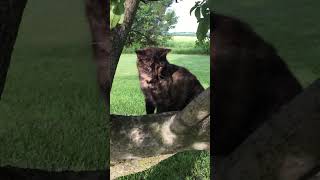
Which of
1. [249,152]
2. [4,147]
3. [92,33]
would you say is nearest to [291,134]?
[249,152]

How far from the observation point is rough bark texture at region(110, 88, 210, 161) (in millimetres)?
2521

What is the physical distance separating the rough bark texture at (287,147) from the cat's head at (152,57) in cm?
334

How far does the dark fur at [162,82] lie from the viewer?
406 centimetres

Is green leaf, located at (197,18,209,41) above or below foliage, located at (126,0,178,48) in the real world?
above

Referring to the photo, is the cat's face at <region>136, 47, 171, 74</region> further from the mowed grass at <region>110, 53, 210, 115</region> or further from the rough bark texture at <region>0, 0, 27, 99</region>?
the rough bark texture at <region>0, 0, 27, 99</region>

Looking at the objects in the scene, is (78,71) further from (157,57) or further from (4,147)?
(157,57)

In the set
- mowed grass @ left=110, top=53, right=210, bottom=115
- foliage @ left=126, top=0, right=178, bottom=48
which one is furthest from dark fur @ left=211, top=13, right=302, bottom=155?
mowed grass @ left=110, top=53, right=210, bottom=115

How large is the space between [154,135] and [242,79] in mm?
869

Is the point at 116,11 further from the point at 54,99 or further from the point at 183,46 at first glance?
the point at 183,46

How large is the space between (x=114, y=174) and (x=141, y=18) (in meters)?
1.52

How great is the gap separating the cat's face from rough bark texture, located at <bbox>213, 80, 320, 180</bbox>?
11.0 feet

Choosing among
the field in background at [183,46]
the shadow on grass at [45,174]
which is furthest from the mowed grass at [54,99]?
the field in background at [183,46]

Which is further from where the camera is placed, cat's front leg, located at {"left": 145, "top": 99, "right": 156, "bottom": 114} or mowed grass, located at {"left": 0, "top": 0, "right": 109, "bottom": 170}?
cat's front leg, located at {"left": 145, "top": 99, "right": 156, "bottom": 114}

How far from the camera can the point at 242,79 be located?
190cm
